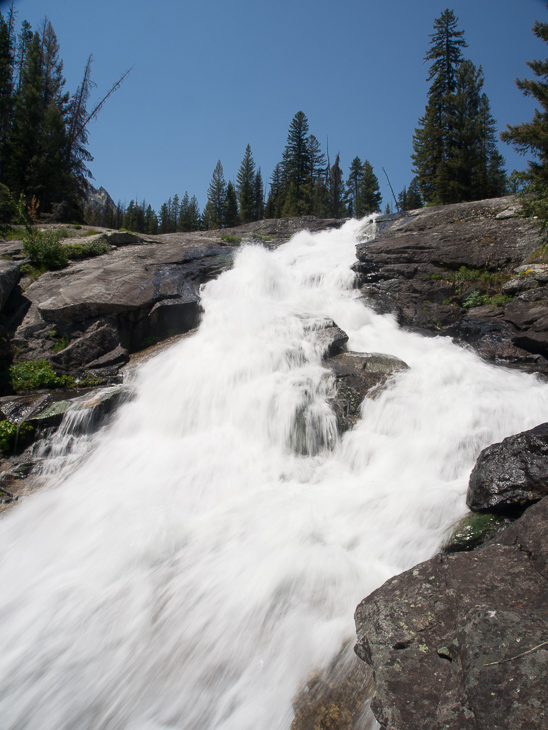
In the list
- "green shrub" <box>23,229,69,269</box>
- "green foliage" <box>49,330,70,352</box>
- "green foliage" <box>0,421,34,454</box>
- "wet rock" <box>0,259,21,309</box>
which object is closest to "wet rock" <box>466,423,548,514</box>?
"green foliage" <box>0,421,34,454</box>

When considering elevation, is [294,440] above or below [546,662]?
below

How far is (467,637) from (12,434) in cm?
739

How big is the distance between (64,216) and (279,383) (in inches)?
947

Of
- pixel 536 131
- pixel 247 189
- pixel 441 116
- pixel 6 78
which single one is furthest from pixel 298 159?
pixel 536 131

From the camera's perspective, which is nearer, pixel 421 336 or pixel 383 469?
pixel 383 469

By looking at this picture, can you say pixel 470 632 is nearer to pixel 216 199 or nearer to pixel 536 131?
pixel 536 131

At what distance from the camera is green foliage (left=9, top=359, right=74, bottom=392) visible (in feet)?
A: 28.1

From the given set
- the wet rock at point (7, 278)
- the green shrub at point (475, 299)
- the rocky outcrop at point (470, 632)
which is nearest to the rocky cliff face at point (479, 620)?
the rocky outcrop at point (470, 632)

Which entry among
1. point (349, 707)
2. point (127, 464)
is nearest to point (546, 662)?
point (349, 707)

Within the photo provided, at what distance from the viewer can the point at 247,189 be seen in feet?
190

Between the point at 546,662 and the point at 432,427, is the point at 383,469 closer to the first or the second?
the point at 432,427

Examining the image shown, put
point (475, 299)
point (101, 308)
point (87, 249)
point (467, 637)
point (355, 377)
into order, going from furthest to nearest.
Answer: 1. point (87, 249)
2. point (475, 299)
3. point (101, 308)
4. point (355, 377)
5. point (467, 637)

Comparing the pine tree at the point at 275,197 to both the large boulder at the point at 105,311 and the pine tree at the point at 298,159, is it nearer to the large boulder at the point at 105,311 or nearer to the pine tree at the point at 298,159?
the pine tree at the point at 298,159

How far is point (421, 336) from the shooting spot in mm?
10742
